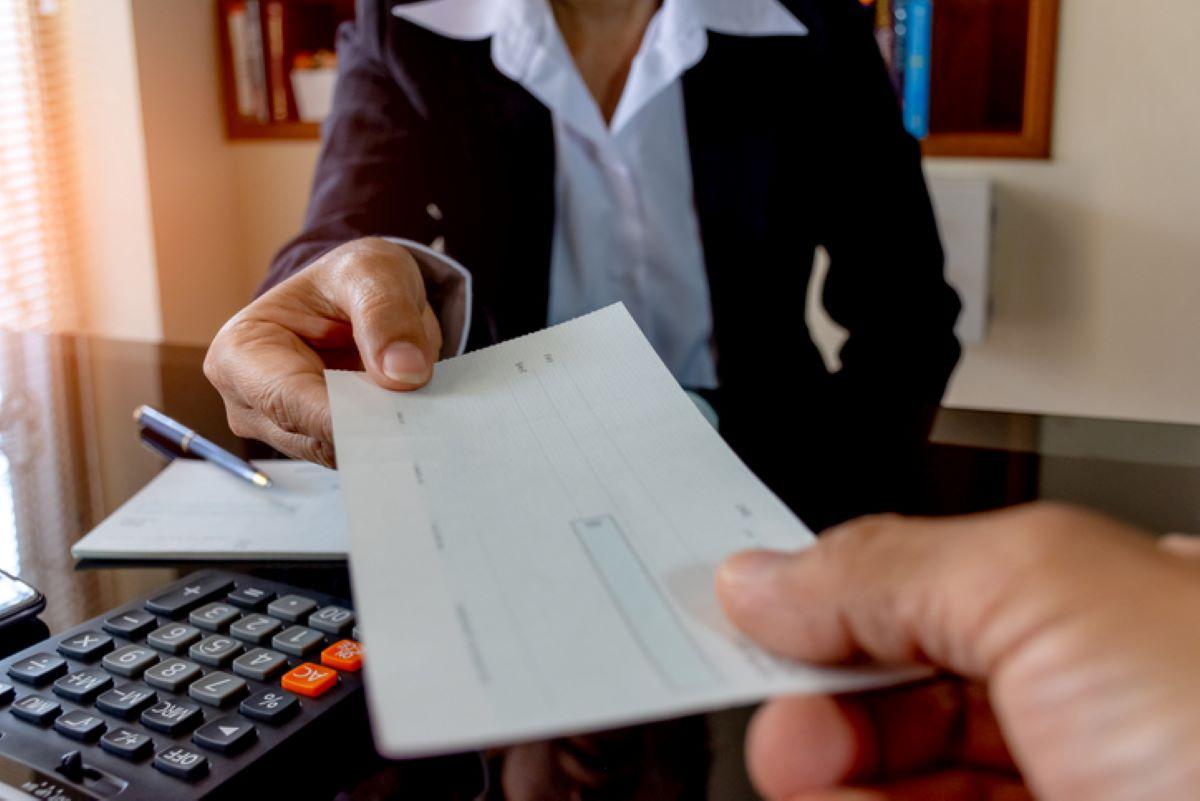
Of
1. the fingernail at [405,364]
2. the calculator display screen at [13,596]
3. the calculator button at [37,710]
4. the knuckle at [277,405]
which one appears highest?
the fingernail at [405,364]

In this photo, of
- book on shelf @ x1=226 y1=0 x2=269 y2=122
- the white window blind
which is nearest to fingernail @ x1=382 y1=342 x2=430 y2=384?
the white window blind

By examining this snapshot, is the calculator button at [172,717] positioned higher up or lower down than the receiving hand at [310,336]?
lower down

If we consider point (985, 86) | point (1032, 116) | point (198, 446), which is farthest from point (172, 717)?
point (985, 86)

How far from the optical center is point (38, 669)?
1.43 ft

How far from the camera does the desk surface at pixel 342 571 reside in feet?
1.28

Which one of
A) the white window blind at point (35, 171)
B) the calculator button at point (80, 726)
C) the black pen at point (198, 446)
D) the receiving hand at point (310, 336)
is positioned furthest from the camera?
the white window blind at point (35, 171)

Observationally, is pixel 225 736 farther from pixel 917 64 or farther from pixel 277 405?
pixel 917 64

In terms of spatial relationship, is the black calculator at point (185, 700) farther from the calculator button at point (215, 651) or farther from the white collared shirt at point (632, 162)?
the white collared shirt at point (632, 162)

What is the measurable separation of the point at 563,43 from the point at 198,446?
0.64 m

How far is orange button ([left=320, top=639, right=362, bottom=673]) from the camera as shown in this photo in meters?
0.44

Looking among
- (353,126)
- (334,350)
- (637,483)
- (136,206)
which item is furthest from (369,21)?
(136,206)

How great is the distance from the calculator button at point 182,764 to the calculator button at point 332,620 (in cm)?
10

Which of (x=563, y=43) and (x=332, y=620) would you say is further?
(x=563, y=43)

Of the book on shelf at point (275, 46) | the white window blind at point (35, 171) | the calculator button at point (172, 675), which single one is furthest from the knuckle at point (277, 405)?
the book on shelf at point (275, 46)
